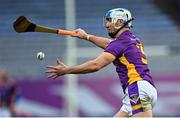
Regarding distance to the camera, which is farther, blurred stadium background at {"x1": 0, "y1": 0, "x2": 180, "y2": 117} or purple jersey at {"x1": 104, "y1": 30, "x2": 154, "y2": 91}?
blurred stadium background at {"x1": 0, "y1": 0, "x2": 180, "y2": 117}

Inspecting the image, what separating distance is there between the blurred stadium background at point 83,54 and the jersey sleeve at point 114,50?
6.70 metres

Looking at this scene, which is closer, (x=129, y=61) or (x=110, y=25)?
(x=129, y=61)

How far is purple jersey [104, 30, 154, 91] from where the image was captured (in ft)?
27.2

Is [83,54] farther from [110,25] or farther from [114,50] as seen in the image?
[114,50]

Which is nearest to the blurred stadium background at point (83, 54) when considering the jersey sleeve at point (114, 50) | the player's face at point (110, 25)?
the player's face at point (110, 25)

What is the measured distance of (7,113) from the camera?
13797 mm

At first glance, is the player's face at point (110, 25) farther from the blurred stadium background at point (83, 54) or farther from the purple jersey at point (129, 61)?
the blurred stadium background at point (83, 54)

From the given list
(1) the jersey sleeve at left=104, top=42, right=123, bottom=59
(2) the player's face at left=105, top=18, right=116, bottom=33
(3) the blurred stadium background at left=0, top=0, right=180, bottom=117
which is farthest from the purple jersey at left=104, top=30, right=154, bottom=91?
(3) the blurred stadium background at left=0, top=0, right=180, bottom=117

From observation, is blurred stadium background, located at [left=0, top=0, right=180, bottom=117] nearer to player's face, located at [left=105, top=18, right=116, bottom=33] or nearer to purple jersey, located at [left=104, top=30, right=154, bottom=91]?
player's face, located at [left=105, top=18, right=116, bottom=33]

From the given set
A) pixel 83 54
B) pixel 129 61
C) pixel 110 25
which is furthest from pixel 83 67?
pixel 83 54

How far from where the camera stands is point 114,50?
322 inches

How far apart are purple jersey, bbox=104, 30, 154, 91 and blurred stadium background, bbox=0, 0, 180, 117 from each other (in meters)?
6.54

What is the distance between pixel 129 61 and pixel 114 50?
0.82 ft

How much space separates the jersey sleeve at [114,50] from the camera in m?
8.16
